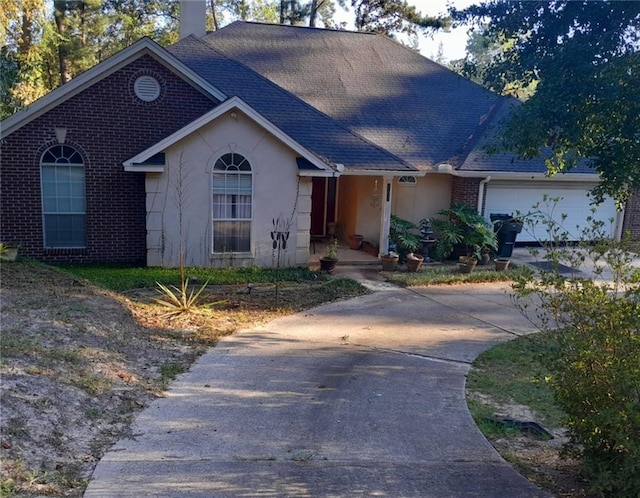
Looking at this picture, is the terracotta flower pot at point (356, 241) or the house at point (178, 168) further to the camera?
the terracotta flower pot at point (356, 241)

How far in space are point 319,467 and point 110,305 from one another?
5.52m

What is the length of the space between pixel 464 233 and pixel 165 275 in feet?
26.0

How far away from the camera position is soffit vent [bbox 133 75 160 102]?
12.7 meters

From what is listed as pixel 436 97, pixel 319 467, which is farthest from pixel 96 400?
pixel 436 97

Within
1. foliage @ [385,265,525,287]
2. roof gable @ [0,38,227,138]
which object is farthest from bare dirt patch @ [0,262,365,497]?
roof gable @ [0,38,227,138]

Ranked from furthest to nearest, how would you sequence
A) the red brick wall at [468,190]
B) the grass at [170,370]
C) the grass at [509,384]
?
the red brick wall at [468,190], the grass at [170,370], the grass at [509,384]

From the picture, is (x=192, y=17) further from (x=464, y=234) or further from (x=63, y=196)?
(x=464, y=234)

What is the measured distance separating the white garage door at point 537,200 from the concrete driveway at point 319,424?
27.5 ft

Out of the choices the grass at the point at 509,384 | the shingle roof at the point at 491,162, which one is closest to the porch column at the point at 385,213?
the shingle roof at the point at 491,162

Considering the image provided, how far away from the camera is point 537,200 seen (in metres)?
17.4

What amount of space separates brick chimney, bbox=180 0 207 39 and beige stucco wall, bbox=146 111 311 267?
827 cm

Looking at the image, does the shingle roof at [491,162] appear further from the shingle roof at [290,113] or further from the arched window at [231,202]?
the arched window at [231,202]

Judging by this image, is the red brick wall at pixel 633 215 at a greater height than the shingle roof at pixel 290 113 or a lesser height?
lesser

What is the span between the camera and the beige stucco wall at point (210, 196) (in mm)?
12125
